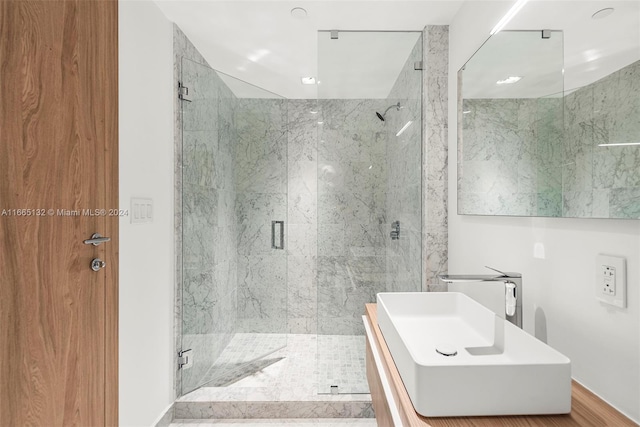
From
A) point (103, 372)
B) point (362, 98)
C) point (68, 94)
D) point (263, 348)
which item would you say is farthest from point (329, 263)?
point (68, 94)

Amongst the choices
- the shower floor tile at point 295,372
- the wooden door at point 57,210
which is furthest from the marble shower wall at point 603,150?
the wooden door at point 57,210

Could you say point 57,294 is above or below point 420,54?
below

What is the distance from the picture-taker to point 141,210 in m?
1.60

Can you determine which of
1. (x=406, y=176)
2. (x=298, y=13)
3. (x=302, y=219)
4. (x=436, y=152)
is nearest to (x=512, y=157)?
(x=436, y=152)

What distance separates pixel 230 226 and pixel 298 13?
1471 mm

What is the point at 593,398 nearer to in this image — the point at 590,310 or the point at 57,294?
the point at 590,310

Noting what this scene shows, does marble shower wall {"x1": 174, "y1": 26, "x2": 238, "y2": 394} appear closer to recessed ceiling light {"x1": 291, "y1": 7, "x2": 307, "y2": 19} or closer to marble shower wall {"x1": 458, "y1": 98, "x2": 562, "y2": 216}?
recessed ceiling light {"x1": 291, "y1": 7, "x2": 307, "y2": 19}

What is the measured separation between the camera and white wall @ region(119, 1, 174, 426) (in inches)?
58.1

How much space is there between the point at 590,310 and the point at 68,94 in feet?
6.05

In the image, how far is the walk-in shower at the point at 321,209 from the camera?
79.4 inches

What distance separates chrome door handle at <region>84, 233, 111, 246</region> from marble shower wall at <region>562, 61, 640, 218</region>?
164 cm

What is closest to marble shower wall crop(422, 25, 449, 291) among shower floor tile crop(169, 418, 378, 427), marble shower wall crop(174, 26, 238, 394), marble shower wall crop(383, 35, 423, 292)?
marble shower wall crop(383, 35, 423, 292)

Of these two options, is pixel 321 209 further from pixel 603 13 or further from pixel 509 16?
pixel 603 13

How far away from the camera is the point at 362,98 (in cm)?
203
